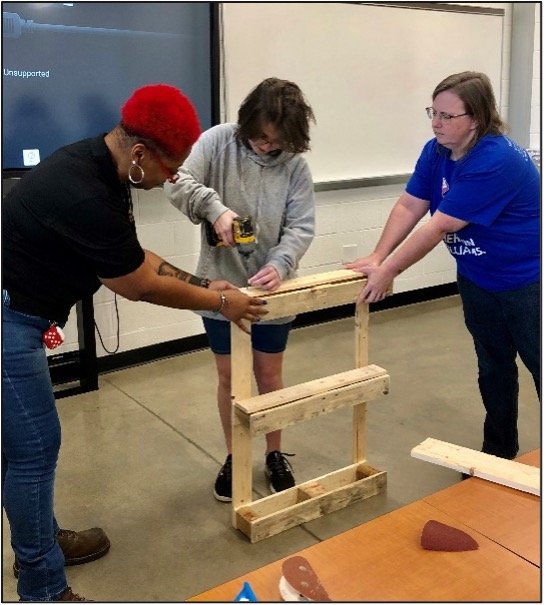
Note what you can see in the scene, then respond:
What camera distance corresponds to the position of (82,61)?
3084 millimetres

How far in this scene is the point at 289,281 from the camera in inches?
84.3

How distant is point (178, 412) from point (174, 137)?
6.24ft

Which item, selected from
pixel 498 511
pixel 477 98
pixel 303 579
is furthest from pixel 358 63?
pixel 303 579

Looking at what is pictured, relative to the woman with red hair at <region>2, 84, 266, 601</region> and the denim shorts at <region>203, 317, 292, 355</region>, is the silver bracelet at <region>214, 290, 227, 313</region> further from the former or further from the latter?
the denim shorts at <region>203, 317, 292, 355</region>

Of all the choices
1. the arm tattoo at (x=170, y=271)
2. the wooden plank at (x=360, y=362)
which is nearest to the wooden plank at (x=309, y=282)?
the wooden plank at (x=360, y=362)

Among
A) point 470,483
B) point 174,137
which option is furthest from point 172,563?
point 174,137

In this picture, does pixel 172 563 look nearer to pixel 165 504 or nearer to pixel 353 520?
pixel 165 504

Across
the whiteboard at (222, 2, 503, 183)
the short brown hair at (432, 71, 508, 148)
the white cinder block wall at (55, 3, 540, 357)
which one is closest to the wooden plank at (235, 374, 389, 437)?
the short brown hair at (432, 71, 508, 148)

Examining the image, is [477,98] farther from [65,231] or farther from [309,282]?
[65,231]

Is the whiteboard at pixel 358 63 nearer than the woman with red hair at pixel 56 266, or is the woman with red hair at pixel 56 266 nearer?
the woman with red hair at pixel 56 266

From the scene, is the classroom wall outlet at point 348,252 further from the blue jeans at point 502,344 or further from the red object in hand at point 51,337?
the red object in hand at point 51,337

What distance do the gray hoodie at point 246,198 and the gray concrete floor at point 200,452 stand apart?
0.75m

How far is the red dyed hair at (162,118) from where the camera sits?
4.80ft

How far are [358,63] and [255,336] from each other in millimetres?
2519
